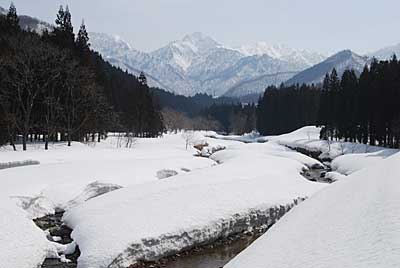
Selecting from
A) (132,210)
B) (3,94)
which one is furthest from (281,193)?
(3,94)

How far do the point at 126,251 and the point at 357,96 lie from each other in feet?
178

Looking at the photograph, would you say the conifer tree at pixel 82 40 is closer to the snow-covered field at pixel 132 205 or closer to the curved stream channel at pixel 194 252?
the snow-covered field at pixel 132 205

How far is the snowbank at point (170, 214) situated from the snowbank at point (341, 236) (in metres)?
3.78

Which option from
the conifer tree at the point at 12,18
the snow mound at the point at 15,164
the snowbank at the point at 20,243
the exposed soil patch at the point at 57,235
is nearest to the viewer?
the snowbank at the point at 20,243

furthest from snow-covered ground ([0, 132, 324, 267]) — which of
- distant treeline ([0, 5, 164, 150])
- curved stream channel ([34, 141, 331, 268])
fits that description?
distant treeline ([0, 5, 164, 150])

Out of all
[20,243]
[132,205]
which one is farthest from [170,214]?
[20,243]

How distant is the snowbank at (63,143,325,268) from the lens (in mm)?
14047

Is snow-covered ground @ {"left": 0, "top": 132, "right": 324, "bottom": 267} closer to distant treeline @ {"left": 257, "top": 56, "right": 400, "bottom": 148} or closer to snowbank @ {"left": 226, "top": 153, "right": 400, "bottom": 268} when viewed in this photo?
snowbank @ {"left": 226, "top": 153, "right": 400, "bottom": 268}

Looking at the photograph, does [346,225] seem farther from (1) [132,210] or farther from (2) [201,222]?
(1) [132,210]

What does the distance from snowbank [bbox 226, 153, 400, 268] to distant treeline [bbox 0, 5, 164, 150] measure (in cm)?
3379

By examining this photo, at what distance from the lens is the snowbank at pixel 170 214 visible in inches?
553

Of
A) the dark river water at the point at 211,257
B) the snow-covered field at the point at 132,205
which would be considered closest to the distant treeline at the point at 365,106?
the snow-covered field at the point at 132,205

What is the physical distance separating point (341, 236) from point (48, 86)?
41400 mm

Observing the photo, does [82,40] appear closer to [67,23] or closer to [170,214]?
[67,23]
